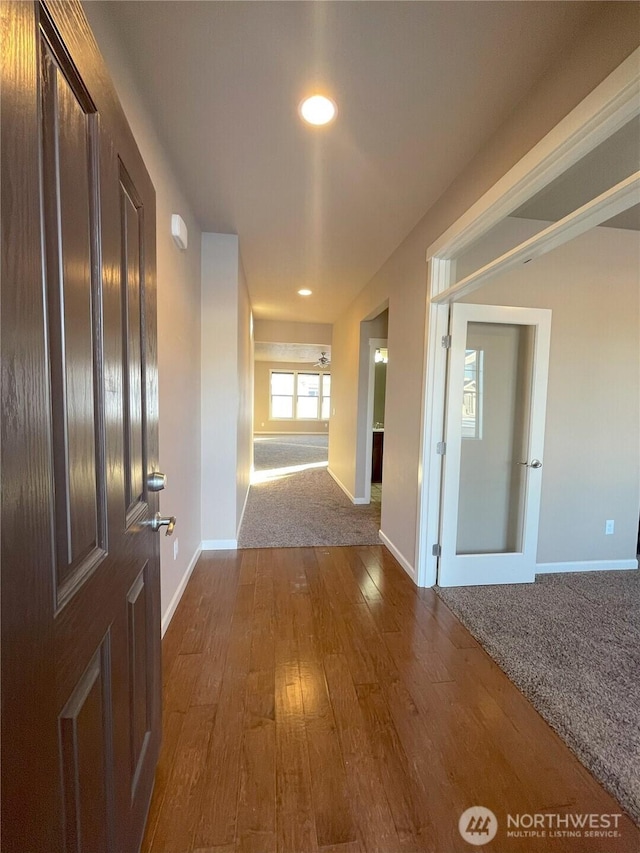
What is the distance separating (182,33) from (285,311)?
14.3ft

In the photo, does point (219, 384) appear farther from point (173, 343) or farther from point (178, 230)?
point (178, 230)

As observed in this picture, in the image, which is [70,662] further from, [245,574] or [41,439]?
[245,574]

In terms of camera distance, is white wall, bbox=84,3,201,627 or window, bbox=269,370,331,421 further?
window, bbox=269,370,331,421

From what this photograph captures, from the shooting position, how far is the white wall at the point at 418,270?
1253mm

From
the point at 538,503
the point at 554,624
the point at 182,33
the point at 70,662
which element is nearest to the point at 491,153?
the point at 182,33

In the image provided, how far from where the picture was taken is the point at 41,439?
503 mm

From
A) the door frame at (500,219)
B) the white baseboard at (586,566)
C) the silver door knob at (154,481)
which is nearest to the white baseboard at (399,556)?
the door frame at (500,219)

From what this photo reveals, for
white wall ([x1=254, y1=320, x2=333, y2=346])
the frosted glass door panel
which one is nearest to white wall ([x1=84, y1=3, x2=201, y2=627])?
the frosted glass door panel

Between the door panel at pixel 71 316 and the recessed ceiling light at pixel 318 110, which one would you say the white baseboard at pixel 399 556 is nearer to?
the door panel at pixel 71 316

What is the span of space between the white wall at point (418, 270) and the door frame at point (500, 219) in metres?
0.08

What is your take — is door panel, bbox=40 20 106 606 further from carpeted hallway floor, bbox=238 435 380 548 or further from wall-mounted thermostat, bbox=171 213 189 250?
carpeted hallway floor, bbox=238 435 380 548

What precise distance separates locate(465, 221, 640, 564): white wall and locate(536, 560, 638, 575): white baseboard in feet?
0.10

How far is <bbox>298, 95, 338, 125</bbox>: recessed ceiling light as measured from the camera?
159 cm

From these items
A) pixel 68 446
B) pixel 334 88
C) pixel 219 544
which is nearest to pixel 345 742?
pixel 68 446
